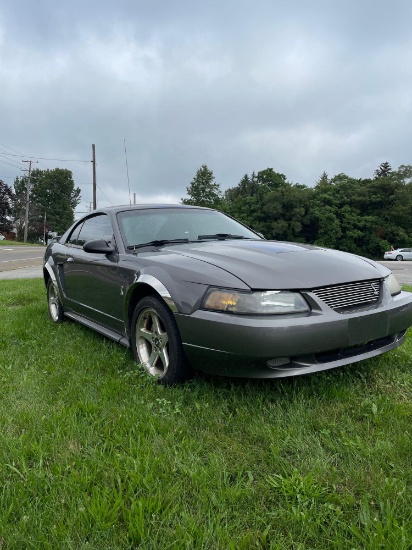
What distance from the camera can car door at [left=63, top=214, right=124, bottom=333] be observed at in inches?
129

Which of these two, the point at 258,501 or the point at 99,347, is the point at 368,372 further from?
the point at 99,347

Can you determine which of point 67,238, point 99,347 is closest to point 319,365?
point 99,347

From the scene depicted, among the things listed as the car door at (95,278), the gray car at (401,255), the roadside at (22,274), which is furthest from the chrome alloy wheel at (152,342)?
the gray car at (401,255)

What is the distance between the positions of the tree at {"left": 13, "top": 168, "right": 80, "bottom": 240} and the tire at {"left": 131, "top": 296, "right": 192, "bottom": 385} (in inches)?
2998

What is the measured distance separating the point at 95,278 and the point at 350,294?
2168mm

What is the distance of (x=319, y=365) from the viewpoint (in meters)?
2.30

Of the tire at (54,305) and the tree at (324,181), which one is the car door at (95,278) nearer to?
the tire at (54,305)

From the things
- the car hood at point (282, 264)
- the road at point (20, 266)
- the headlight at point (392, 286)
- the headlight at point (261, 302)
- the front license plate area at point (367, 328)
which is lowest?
the road at point (20, 266)

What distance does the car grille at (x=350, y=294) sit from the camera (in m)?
2.37

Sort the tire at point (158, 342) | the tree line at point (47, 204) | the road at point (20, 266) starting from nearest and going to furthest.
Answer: the tire at point (158, 342)
the road at point (20, 266)
the tree line at point (47, 204)

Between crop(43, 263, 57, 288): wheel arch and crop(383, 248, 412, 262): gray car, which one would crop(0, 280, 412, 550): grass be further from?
crop(383, 248, 412, 262): gray car

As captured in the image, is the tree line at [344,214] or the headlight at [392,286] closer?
the headlight at [392,286]

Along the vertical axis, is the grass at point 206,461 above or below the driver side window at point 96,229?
below

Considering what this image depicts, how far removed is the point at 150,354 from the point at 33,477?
1279 mm
